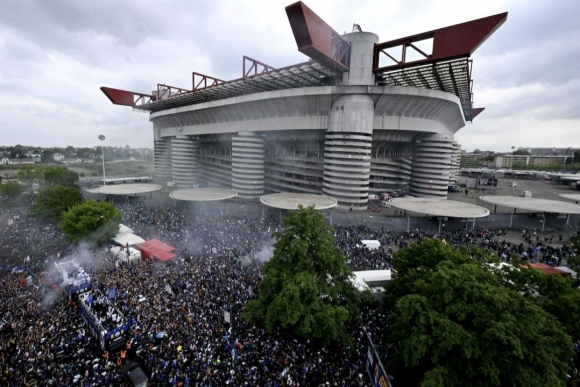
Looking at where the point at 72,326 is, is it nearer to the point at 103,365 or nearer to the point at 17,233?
the point at 103,365

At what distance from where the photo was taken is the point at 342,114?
3969cm

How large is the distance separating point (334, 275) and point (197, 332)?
7584 millimetres

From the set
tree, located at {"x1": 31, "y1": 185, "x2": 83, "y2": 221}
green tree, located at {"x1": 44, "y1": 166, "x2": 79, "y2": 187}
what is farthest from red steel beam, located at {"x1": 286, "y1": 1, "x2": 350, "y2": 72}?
green tree, located at {"x1": 44, "y1": 166, "x2": 79, "y2": 187}

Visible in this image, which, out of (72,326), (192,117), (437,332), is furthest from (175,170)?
(437,332)

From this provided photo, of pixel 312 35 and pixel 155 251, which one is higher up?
pixel 312 35

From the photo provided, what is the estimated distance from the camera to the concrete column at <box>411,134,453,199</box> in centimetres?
4958

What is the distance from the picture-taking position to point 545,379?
325 inches

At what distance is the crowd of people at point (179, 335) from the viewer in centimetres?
1159

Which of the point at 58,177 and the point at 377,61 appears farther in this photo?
the point at 58,177

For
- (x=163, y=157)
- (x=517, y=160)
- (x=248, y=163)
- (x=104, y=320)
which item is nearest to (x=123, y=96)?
(x=163, y=157)

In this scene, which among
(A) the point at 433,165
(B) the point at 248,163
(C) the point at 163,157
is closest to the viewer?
(B) the point at 248,163

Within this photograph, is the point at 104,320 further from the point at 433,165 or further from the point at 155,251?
the point at 433,165

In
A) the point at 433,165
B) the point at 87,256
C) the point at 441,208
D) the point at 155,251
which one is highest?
the point at 433,165

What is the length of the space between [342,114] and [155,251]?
30.1 metres
